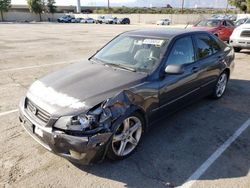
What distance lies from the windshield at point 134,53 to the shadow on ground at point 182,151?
98 cm

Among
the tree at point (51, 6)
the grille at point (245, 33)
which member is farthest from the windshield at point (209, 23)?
the tree at point (51, 6)

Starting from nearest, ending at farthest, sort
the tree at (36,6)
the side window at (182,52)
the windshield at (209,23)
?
the side window at (182,52) → the windshield at (209,23) → the tree at (36,6)

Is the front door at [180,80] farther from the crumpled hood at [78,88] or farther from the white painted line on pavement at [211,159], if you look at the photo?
the white painted line on pavement at [211,159]

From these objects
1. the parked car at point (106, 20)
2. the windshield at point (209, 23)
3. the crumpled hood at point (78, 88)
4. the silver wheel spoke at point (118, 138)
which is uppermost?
the windshield at point (209, 23)

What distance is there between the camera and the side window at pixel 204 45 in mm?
4598

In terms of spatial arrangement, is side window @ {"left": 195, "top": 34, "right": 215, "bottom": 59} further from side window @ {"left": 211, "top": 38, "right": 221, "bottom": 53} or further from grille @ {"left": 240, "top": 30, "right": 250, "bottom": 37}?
grille @ {"left": 240, "top": 30, "right": 250, "bottom": 37}

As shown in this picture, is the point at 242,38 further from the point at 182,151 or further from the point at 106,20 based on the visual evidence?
the point at 106,20

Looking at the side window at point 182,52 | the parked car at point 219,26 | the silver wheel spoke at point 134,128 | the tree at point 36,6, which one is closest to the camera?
the silver wheel spoke at point 134,128

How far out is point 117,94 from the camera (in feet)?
9.94

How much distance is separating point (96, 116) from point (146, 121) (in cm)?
87

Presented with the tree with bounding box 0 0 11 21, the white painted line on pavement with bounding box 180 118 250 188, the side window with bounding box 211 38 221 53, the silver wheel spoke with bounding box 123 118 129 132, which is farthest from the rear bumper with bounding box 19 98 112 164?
the tree with bounding box 0 0 11 21

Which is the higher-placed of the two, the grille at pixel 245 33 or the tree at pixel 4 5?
the tree at pixel 4 5

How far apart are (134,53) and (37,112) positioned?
5.83 feet

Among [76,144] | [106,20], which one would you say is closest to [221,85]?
[76,144]
